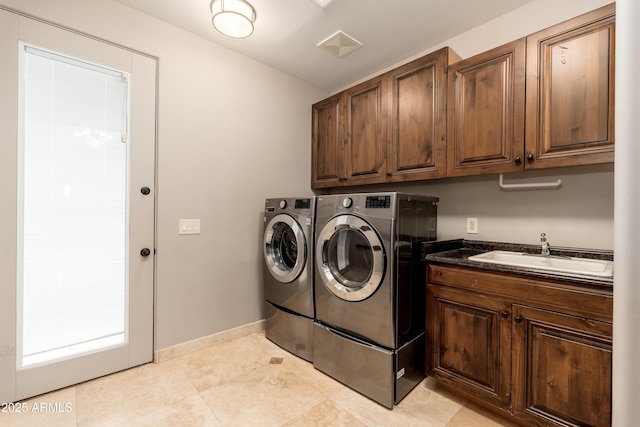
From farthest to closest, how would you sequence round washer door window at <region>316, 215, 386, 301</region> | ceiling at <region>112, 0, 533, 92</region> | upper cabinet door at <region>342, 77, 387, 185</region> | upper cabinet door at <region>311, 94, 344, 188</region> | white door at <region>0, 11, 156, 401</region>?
1. upper cabinet door at <region>311, 94, 344, 188</region>
2. upper cabinet door at <region>342, 77, 387, 185</region>
3. ceiling at <region>112, 0, 533, 92</region>
4. round washer door window at <region>316, 215, 386, 301</region>
5. white door at <region>0, 11, 156, 401</region>

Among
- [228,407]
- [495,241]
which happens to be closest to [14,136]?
[228,407]

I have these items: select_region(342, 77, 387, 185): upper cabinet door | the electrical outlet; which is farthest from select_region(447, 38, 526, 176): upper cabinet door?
select_region(342, 77, 387, 185): upper cabinet door

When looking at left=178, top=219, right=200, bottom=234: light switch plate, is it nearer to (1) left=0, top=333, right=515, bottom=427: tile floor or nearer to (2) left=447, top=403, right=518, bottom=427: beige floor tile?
(1) left=0, top=333, right=515, bottom=427: tile floor

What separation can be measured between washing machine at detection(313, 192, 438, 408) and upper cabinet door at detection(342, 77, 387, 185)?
2.04 ft

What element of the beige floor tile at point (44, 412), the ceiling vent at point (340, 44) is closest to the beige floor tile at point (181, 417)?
the beige floor tile at point (44, 412)

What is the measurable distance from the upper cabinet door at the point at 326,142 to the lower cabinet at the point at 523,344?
4.77 ft

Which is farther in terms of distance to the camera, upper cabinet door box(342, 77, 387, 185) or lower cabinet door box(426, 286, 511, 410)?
upper cabinet door box(342, 77, 387, 185)

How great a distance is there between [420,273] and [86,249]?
2206mm

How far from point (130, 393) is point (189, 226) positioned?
1133 mm

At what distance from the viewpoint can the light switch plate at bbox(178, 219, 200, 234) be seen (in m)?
2.19

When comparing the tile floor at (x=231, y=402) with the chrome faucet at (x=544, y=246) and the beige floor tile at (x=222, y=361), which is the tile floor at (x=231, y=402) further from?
the chrome faucet at (x=544, y=246)

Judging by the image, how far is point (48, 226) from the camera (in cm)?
172

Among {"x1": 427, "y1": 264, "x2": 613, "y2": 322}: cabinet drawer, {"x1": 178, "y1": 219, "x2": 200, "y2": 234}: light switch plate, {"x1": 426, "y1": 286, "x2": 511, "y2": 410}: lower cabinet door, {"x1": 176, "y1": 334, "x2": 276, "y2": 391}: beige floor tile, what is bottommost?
{"x1": 176, "y1": 334, "x2": 276, "y2": 391}: beige floor tile

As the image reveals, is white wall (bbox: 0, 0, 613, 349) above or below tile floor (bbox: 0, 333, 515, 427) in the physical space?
above
